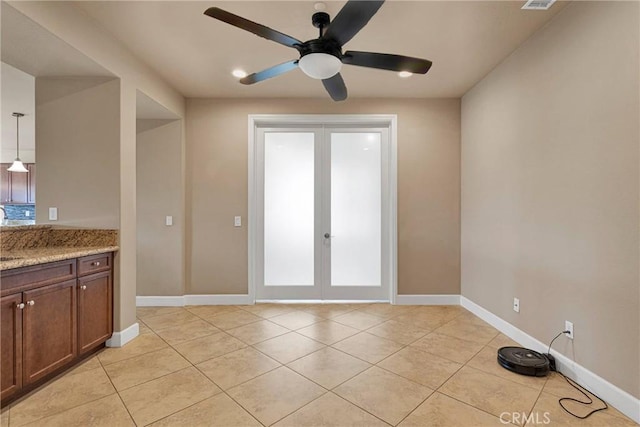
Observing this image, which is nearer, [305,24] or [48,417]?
[48,417]

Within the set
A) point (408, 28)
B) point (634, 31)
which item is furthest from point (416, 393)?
point (408, 28)

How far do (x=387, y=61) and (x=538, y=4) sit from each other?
1.14 metres

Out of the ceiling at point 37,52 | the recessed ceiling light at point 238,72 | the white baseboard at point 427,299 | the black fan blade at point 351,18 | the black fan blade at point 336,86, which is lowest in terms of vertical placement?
the white baseboard at point 427,299

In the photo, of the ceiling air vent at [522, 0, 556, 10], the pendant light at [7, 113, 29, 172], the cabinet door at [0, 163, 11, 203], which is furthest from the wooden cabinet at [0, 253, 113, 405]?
the cabinet door at [0, 163, 11, 203]

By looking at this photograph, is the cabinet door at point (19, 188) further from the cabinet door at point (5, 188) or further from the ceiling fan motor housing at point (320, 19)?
the ceiling fan motor housing at point (320, 19)

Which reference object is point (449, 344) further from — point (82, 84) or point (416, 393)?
point (82, 84)

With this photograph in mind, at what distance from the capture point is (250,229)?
4.01m

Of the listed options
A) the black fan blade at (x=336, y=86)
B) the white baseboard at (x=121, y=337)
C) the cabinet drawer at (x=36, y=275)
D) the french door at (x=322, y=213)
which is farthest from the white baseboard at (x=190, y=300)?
the black fan blade at (x=336, y=86)

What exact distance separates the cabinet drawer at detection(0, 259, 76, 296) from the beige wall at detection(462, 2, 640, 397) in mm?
3755

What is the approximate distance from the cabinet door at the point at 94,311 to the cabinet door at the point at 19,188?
21.5 ft

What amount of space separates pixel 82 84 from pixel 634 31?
4.04m

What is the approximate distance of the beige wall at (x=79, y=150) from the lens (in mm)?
2682

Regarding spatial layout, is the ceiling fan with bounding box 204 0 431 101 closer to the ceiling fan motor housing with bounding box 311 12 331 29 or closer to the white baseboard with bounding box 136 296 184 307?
the ceiling fan motor housing with bounding box 311 12 331 29

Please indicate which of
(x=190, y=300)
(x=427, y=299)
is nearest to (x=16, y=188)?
(x=190, y=300)
